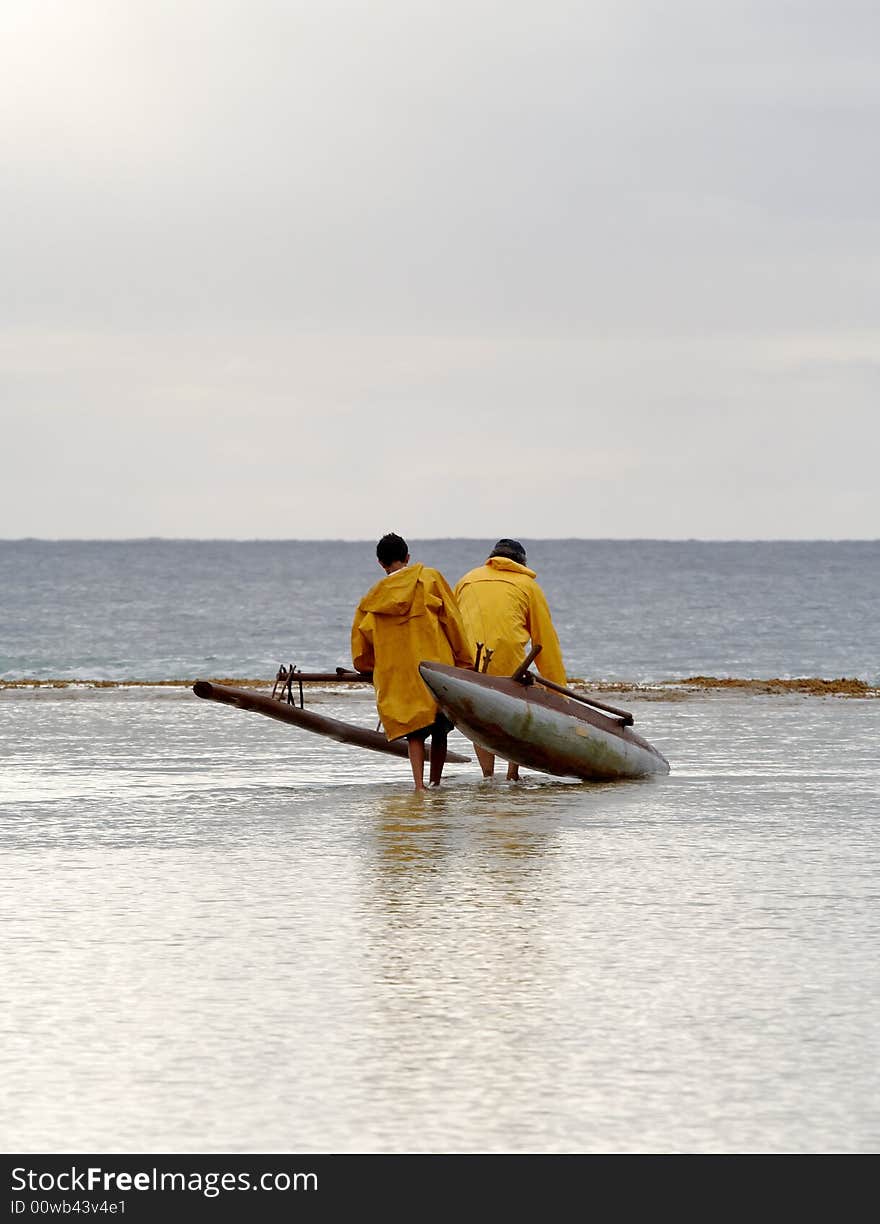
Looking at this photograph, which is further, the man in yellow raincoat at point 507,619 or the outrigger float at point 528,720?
the man in yellow raincoat at point 507,619

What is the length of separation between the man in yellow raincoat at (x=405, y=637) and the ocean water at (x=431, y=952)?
0.61 meters

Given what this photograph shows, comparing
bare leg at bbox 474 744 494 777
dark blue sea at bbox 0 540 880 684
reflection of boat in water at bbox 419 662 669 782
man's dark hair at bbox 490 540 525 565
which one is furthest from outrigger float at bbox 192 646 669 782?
dark blue sea at bbox 0 540 880 684

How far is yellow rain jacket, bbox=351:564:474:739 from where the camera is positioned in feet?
45.0

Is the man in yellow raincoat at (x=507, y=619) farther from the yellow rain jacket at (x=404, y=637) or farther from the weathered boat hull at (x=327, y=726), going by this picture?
the weathered boat hull at (x=327, y=726)

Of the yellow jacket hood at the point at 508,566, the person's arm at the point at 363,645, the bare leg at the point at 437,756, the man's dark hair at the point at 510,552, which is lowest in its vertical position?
the bare leg at the point at 437,756

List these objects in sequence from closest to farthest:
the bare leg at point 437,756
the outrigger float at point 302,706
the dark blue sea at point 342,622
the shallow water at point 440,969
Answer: the shallow water at point 440,969 < the bare leg at point 437,756 < the outrigger float at point 302,706 < the dark blue sea at point 342,622

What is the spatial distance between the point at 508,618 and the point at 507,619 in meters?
0.01

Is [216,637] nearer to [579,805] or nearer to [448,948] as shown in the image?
[579,805]

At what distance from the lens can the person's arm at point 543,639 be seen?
14.8 m

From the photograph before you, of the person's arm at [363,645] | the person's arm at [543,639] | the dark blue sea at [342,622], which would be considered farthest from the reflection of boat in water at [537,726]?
the dark blue sea at [342,622]

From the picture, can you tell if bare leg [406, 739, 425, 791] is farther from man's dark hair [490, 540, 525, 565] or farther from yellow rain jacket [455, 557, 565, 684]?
man's dark hair [490, 540, 525, 565]

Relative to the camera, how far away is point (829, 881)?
30.8 ft
